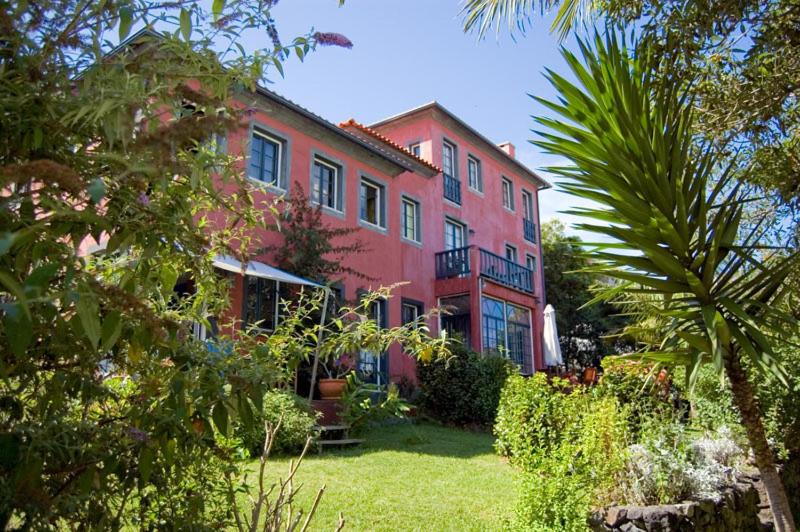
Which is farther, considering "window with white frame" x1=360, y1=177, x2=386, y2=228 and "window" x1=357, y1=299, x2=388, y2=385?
"window with white frame" x1=360, y1=177, x2=386, y2=228

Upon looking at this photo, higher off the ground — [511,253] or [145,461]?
[511,253]

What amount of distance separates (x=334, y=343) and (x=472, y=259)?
1486 cm

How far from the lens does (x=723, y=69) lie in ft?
21.3

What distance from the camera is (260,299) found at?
1209 centimetres

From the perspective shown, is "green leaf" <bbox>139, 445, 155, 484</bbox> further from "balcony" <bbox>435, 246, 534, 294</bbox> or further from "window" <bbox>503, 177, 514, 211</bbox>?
"window" <bbox>503, 177, 514, 211</bbox>

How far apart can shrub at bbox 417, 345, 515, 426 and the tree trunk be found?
945 centimetres

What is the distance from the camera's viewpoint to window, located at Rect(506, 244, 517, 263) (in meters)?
22.8

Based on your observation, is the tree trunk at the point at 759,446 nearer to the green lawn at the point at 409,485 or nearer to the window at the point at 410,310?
the green lawn at the point at 409,485

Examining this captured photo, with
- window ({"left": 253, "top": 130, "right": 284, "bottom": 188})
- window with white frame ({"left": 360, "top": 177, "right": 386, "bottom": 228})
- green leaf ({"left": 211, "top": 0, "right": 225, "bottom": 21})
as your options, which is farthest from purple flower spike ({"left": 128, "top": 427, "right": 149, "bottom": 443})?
window with white frame ({"left": 360, "top": 177, "right": 386, "bottom": 228})

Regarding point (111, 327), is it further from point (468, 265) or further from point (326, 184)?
point (468, 265)

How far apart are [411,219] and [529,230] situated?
827 centimetres

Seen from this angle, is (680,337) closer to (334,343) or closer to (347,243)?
(334,343)

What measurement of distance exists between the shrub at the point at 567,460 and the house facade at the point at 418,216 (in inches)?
170

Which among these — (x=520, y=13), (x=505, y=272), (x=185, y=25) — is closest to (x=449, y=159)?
(x=505, y=272)
